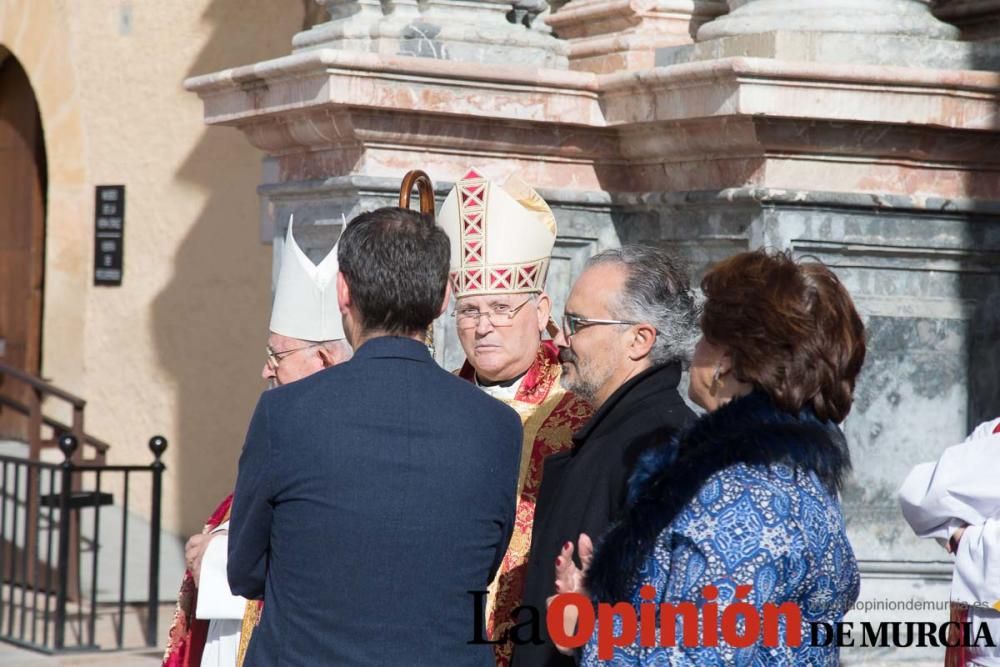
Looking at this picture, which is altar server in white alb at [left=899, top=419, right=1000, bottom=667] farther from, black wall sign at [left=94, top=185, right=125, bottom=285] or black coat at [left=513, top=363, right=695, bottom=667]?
black wall sign at [left=94, top=185, right=125, bottom=285]

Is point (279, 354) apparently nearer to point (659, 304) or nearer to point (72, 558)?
point (659, 304)

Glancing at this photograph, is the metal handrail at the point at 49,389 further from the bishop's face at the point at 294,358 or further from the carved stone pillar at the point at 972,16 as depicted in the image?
the carved stone pillar at the point at 972,16

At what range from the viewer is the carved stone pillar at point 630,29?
18.8 feet

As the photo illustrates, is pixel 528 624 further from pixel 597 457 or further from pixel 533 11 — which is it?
pixel 533 11

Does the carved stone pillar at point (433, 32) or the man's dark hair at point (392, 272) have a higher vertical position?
the carved stone pillar at point (433, 32)

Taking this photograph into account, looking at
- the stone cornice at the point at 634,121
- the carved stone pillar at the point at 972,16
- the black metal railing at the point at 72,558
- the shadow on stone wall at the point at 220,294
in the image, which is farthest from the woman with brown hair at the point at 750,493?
the shadow on stone wall at the point at 220,294

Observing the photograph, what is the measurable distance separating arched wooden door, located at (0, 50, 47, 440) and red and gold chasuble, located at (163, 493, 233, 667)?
7.05 meters

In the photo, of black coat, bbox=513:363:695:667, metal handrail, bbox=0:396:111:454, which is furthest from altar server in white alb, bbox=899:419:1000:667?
metal handrail, bbox=0:396:111:454

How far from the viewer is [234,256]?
31.6 ft

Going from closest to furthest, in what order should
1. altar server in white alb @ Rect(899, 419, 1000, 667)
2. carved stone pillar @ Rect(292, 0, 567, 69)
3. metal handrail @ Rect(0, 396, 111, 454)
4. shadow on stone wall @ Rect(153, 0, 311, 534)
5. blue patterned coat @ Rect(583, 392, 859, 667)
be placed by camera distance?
1. blue patterned coat @ Rect(583, 392, 859, 667)
2. altar server in white alb @ Rect(899, 419, 1000, 667)
3. carved stone pillar @ Rect(292, 0, 567, 69)
4. shadow on stone wall @ Rect(153, 0, 311, 534)
5. metal handrail @ Rect(0, 396, 111, 454)

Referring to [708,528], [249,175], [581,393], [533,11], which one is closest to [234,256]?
[249,175]

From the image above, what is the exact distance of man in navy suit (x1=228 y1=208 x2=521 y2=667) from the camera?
9.41ft

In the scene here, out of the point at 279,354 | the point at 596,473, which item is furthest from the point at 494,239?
the point at 596,473

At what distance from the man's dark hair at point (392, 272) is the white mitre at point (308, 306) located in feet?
4.04
